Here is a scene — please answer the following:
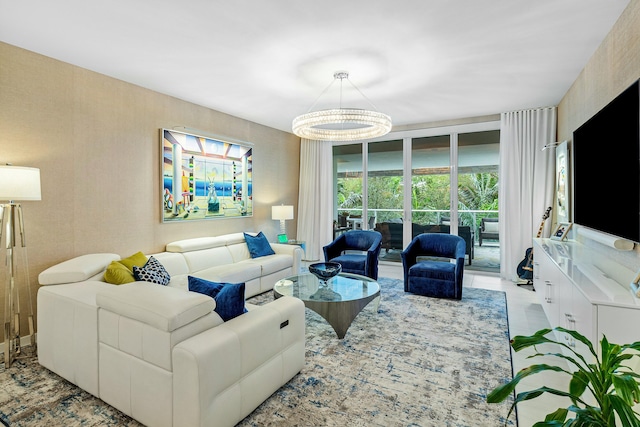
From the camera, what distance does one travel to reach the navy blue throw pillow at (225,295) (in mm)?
2027

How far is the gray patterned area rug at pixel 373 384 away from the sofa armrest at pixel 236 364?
17 centimetres

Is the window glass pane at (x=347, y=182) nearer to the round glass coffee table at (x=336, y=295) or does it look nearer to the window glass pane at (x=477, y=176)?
the window glass pane at (x=477, y=176)

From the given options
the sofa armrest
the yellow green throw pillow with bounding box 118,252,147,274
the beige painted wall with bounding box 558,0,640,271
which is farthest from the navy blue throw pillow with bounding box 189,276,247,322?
the beige painted wall with bounding box 558,0,640,271

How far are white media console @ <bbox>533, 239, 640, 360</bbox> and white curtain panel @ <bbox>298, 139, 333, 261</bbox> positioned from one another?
3.83 m

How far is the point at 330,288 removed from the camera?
11.7 ft

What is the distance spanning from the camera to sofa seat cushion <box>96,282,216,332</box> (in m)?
1.73

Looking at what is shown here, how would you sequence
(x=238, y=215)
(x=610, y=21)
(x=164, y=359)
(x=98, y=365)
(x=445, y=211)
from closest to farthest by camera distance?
(x=164, y=359), (x=98, y=365), (x=610, y=21), (x=238, y=215), (x=445, y=211)

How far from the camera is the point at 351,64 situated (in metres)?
3.29

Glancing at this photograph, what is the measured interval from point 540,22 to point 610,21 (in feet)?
1.69

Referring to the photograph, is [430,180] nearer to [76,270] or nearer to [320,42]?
[320,42]

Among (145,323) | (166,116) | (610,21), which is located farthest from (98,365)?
(610,21)

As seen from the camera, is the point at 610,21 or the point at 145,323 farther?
the point at 610,21

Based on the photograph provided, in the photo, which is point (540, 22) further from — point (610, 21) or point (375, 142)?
point (375, 142)

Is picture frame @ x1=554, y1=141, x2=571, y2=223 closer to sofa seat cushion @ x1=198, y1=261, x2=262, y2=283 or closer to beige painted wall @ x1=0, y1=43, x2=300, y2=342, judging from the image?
sofa seat cushion @ x1=198, y1=261, x2=262, y2=283
